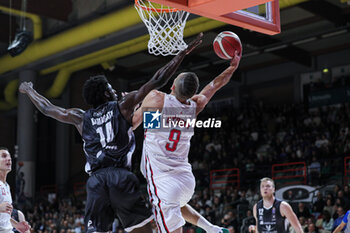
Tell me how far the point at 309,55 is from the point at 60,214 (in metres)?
10.7

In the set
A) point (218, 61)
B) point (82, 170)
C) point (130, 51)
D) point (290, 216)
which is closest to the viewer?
point (290, 216)

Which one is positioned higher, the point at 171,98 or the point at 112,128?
the point at 171,98

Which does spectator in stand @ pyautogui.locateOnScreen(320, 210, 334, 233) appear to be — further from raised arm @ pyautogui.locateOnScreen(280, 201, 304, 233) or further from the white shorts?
the white shorts

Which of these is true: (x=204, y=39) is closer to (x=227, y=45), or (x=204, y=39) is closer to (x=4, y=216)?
(x=227, y=45)

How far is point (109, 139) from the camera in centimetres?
431

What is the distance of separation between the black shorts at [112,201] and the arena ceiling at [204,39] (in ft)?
31.4

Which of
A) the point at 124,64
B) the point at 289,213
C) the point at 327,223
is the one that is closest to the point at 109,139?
the point at 289,213

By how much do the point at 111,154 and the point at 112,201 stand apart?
39 centimetres

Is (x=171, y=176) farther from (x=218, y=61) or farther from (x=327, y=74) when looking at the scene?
(x=327, y=74)

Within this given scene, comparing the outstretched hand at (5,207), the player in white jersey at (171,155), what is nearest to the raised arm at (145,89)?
the player in white jersey at (171,155)

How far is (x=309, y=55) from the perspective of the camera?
65.3 feet

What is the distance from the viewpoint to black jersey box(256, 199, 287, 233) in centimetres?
723

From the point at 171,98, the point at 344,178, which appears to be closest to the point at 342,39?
the point at 344,178

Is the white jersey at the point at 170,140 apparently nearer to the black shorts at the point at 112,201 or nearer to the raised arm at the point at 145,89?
the raised arm at the point at 145,89
